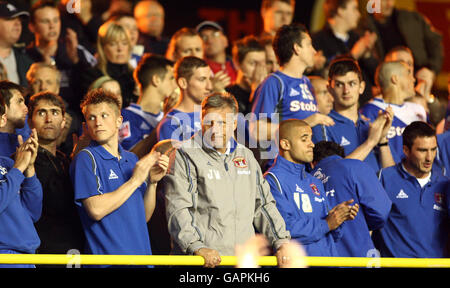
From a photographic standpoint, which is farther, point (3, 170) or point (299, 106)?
point (299, 106)

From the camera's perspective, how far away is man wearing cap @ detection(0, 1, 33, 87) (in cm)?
805

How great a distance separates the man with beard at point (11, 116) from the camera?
608 centimetres

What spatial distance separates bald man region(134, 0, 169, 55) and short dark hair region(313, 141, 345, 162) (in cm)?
342

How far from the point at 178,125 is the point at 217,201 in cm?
126

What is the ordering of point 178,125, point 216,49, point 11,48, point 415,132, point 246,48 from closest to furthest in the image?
point 178,125 < point 415,132 < point 11,48 < point 246,48 < point 216,49

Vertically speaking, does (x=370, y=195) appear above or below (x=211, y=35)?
below

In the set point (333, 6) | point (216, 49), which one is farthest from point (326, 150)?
point (333, 6)

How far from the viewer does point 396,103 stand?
7.89 meters

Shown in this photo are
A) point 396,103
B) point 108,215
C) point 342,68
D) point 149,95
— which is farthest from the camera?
point 396,103

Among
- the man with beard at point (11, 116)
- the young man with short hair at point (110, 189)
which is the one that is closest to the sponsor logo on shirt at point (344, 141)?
the young man with short hair at point (110, 189)

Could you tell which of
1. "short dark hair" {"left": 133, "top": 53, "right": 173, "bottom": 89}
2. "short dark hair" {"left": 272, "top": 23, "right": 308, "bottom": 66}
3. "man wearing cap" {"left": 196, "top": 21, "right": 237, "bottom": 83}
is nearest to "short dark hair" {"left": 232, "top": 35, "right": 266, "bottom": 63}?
"man wearing cap" {"left": 196, "top": 21, "right": 237, "bottom": 83}

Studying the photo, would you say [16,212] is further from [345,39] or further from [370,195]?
[345,39]
